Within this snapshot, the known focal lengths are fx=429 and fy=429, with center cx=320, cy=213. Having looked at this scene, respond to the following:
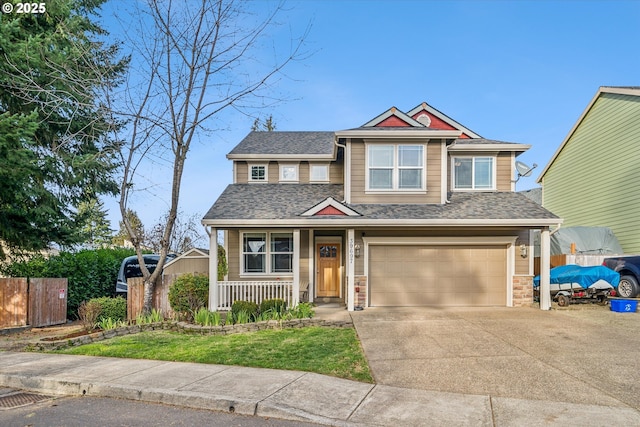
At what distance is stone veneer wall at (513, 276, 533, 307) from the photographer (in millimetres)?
13367

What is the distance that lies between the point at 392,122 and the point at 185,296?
27.9 ft

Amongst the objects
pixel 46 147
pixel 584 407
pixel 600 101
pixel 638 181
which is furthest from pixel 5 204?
pixel 600 101

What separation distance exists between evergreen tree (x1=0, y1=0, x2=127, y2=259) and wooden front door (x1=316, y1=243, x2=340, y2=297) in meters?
7.23

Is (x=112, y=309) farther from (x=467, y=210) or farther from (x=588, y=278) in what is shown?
(x=588, y=278)

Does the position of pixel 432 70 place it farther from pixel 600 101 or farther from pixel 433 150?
pixel 600 101

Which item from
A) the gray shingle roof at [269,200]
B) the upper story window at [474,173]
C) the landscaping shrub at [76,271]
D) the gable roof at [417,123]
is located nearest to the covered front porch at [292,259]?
the gray shingle roof at [269,200]

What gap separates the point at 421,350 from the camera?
801 cm

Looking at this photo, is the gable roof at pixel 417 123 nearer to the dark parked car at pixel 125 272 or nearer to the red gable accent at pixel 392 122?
the red gable accent at pixel 392 122

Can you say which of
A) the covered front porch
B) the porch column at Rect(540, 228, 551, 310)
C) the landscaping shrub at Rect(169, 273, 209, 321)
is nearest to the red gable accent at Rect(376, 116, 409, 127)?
the covered front porch

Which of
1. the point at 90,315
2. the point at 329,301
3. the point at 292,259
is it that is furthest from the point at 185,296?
the point at 329,301

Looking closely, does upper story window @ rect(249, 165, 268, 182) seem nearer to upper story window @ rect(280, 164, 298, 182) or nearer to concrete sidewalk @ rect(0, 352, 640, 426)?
upper story window @ rect(280, 164, 298, 182)

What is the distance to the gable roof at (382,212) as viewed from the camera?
496 inches

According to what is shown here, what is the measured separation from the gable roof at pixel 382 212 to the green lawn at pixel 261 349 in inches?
143

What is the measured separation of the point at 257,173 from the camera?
1655 cm
